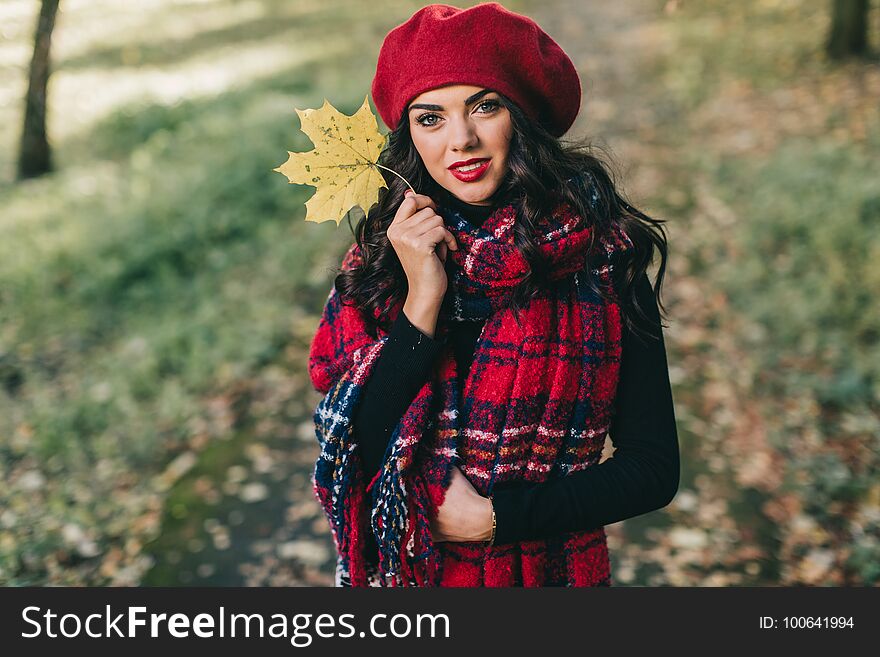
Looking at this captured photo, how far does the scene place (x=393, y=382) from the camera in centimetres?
174

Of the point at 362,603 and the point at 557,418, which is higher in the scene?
the point at 557,418

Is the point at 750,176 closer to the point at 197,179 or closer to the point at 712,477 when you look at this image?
the point at 712,477

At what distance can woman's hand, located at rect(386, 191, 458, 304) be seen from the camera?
1683 mm

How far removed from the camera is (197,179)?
7.86 meters

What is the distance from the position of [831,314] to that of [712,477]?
188cm

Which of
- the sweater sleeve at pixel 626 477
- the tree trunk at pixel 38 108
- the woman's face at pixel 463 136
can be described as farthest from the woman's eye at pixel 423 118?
the tree trunk at pixel 38 108

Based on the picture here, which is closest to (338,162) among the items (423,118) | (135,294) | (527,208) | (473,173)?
(423,118)

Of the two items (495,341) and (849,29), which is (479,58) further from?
(849,29)

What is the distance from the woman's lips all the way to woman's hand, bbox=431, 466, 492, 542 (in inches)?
28.0

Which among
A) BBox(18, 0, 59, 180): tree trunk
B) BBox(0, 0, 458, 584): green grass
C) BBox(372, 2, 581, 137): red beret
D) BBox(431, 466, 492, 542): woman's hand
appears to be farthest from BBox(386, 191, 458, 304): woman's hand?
BBox(18, 0, 59, 180): tree trunk

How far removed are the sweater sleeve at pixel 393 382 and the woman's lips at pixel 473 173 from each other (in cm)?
36

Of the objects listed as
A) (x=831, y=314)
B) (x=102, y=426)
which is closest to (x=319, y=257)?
(x=102, y=426)

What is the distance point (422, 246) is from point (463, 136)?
0.90 feet

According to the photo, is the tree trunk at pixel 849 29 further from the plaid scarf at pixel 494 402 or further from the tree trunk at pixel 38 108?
the plaid scarf at pixel 494 402
